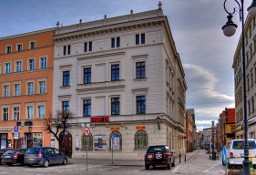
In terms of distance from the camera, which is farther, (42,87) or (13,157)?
(42,87)

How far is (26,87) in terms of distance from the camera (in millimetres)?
48875

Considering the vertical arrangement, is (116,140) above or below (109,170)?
above

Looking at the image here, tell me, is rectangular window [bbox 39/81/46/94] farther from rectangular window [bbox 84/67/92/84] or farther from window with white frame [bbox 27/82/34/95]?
rectangular window [bbox 84/67/92/84]

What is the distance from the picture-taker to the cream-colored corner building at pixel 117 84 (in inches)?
1560

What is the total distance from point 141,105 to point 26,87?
1791 cm

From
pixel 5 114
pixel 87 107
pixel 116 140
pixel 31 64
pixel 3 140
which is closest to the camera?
pixel 116 140

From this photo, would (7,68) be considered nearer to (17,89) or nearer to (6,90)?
(6,90)

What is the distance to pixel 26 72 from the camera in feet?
161

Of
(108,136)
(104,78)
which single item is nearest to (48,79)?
(104,78)

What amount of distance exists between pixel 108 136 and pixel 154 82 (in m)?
8.30

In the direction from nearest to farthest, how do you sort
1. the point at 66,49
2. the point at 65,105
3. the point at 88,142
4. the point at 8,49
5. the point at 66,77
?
the point at 88,142 → the point at 65,105 → the point at 66,77 → the point at 66,49 → the point at 8,49

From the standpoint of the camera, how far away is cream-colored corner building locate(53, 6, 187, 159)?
1560 inches

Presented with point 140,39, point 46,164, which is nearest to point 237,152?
point 46,164

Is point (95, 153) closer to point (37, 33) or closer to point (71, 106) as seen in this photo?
point (71, 106)
